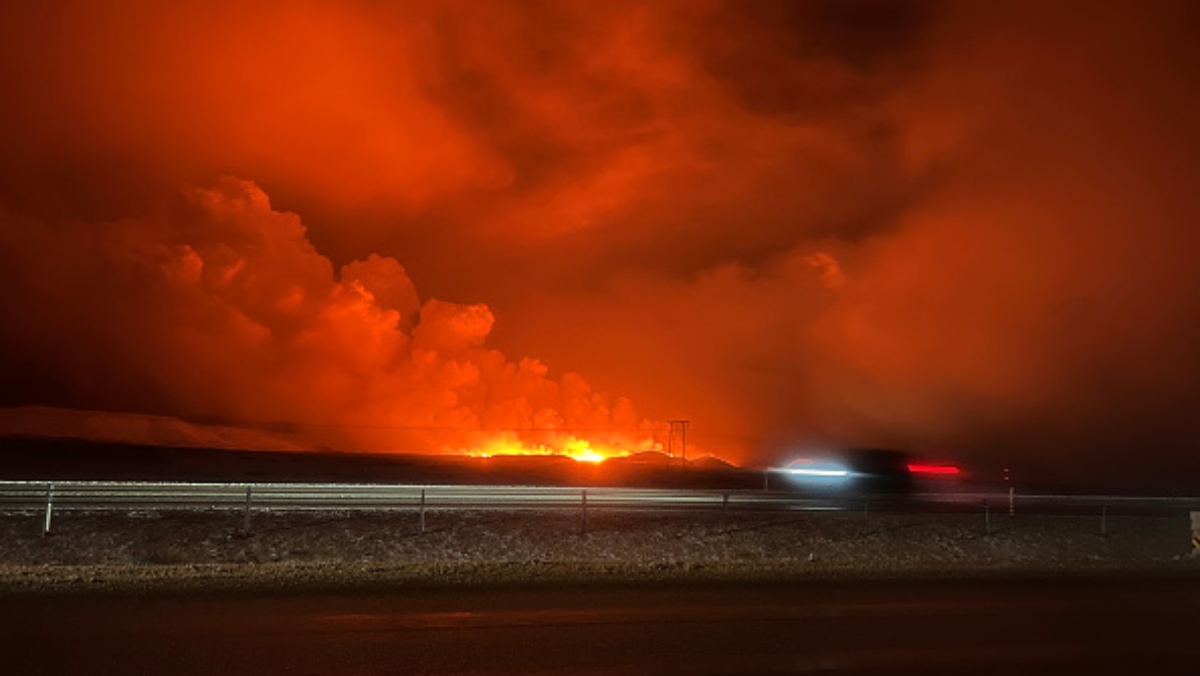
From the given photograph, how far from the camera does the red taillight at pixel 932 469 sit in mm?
35062

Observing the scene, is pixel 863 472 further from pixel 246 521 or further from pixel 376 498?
pixel 246 521

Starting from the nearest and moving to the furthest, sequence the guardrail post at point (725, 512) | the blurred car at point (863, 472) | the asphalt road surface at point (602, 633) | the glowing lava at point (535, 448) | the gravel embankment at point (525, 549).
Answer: the asphalt road surface at point (602, 633)
the gravel embankment at point (525, 549)
the guardrail post at point (725, 512)
the blurred car at point (863, 472)
the glowing lava at point (535, 448)

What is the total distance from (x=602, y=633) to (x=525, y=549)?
28.9ft

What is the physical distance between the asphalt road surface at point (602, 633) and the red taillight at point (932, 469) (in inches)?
703

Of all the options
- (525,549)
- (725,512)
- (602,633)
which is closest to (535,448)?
(725,512)

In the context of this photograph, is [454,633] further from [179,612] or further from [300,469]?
[300,469]

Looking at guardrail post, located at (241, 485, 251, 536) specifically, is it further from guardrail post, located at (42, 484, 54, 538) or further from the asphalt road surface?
the asphalt road surface

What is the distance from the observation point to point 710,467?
64250 mm

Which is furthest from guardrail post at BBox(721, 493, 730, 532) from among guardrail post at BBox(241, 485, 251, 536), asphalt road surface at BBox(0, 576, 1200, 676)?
guardrail post at BBox(241, 485, 251, 536)

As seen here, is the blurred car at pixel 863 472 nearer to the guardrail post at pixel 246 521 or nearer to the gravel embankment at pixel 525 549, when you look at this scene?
the gravel embankment at pixel 525 549

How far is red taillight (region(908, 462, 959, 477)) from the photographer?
35062mm

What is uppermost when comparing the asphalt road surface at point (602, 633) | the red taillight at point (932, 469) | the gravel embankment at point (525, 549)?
the red taillight at point (932, 469)

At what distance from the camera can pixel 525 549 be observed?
21078 mm

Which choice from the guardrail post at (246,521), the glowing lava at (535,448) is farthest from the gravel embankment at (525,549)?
the glowing lava at (535,448)
